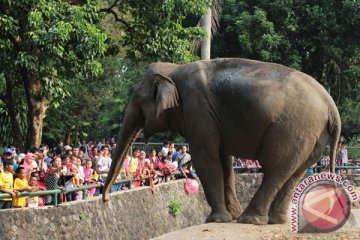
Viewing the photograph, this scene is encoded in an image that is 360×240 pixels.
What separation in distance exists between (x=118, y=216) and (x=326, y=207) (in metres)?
6.06

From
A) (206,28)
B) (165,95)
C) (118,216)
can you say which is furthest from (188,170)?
(165,95)

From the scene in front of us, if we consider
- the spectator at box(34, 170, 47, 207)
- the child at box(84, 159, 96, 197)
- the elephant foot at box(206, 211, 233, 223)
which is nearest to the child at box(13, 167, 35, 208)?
the spectator at box(34, 170, 47, 207)

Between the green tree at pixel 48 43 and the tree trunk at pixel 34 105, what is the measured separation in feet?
0.08

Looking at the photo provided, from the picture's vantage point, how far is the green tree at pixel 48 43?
15609mm

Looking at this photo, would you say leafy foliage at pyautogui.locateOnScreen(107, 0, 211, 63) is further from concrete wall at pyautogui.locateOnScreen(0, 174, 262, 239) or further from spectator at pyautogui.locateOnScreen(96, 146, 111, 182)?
spectator at pyautogui.locateOnScreen(96, 146, 111, 182)

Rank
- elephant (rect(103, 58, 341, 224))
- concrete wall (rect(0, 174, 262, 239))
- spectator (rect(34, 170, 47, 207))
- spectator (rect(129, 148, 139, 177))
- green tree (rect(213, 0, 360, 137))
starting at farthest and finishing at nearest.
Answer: green tree (rect(213, 0, 360, 137)) < spectator (rect(129, 148, 139, 177)) < spectator (rect(34, 170, 47, 207)) < concrete wall (rect(0, 174, 262, 239)) < elephant (rect(103, 58, 341, 224))

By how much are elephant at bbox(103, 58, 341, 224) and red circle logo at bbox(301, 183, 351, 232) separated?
4.06 feet

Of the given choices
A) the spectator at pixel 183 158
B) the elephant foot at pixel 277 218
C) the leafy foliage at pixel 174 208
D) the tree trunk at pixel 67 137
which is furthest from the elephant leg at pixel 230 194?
the tree trunk at pixel 67 137

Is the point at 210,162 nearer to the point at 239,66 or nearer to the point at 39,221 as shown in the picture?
the point at 239,66

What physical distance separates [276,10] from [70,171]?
14463 mm

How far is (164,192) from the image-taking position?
1655 cm

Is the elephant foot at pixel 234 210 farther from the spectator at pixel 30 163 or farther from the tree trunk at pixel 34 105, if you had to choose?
the tree trunk at pixel 34 105

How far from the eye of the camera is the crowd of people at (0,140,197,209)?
11.9 meters

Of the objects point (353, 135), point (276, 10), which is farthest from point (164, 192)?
point (353, 135)
